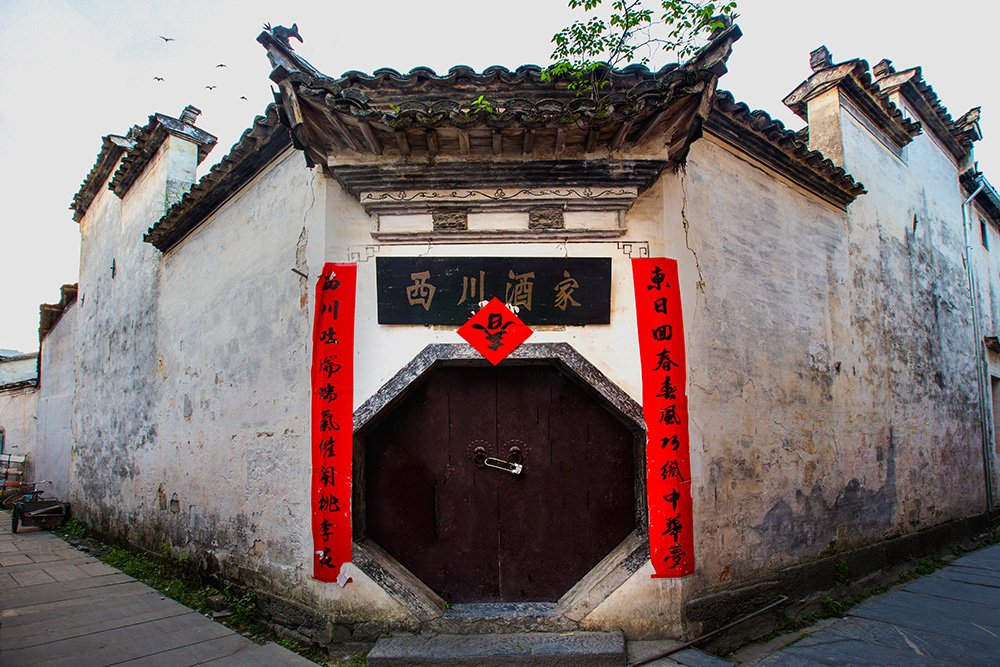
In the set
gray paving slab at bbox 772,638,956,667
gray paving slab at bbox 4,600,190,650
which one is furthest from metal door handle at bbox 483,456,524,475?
gray paving slab at bbox 4,600,190,650

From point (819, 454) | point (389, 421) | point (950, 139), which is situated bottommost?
point (819, 454)

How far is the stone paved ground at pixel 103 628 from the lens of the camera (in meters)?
3.63

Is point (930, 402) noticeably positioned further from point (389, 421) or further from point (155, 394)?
point (155, 394)

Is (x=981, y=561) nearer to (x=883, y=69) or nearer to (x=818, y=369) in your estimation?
(x=818, y=369)

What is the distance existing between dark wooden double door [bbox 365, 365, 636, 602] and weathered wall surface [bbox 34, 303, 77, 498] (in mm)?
8441

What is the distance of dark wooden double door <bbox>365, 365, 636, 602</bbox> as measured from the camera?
3.89 meters

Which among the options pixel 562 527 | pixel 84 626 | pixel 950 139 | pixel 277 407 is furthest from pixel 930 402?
pixel 84 626

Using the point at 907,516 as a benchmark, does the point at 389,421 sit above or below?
above

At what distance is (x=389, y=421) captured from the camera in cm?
400

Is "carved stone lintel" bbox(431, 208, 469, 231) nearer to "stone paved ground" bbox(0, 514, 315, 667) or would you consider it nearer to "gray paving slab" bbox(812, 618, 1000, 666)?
"stone paved ground" bbox(0, 514, 315, 667)

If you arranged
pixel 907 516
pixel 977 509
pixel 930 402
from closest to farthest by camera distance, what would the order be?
pixel 907 516 → pixel 930 402 → pixel 977 509

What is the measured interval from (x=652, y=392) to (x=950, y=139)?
841cm

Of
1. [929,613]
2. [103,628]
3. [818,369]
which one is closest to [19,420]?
[103,628]

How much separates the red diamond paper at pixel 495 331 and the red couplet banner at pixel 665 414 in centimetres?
88
